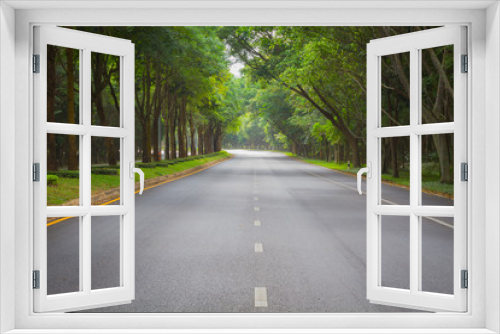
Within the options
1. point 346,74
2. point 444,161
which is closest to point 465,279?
point 444,161

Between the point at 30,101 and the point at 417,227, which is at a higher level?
the point at 30,101

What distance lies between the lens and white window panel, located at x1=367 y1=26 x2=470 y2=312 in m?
4.62

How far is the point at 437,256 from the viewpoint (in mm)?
7648

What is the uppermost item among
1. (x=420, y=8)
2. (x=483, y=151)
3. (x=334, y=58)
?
(x=334, y=58)

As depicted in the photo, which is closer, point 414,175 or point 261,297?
point 414,175

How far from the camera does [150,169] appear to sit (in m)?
25.9

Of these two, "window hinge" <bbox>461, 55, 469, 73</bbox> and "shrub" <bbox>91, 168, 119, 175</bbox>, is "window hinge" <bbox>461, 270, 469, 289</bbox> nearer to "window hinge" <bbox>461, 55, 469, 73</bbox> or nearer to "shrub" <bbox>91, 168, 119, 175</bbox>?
"window hinge" <bbox>461, 55, 469, 73</bbox>

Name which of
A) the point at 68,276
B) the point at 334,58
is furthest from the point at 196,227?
the point at 334,58

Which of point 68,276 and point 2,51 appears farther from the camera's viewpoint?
point 68,276

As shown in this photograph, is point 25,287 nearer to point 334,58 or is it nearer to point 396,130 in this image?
point 396,130

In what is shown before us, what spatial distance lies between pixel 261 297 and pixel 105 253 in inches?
130

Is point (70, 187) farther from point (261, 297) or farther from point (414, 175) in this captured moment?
point (414, 175)

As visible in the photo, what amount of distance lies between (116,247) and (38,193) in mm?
3746

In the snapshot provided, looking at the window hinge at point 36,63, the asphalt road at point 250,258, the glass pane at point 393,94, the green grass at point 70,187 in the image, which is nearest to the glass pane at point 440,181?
the glass pane at point 393,94
